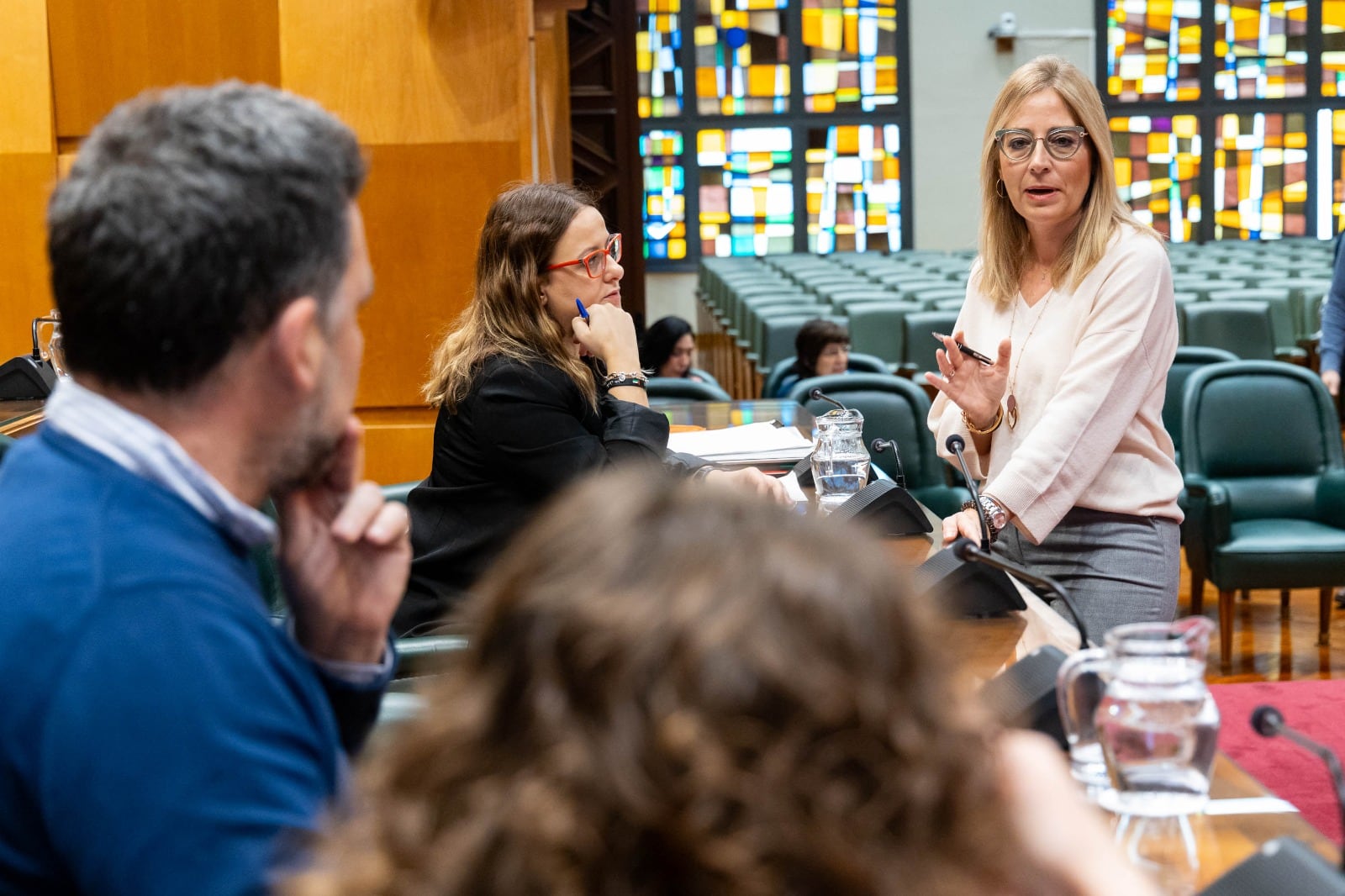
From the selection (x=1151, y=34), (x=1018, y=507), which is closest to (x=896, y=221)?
(x=1151, y=34)

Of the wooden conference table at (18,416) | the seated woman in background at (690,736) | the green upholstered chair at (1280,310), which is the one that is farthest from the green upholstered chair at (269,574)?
the green upholstered chair at (1280,310)

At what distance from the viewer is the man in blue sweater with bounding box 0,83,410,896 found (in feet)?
2.64

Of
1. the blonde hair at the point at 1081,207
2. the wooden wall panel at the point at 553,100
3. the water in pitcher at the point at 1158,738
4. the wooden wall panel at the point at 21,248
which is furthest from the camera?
the wooden wall panel at the point at 553,100

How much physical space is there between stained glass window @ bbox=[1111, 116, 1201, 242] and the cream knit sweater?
13.7 meters

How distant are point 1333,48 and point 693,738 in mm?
16465

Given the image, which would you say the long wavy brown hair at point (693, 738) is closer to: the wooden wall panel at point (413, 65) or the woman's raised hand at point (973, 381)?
the woman's raised hand at point (973, 381)

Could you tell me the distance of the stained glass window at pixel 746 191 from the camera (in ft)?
48.8

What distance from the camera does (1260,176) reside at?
589 inches

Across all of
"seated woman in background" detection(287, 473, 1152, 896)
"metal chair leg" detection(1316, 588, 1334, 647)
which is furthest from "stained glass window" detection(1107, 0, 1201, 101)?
"seated woman in background" detection(287, 473, 1152, 896)

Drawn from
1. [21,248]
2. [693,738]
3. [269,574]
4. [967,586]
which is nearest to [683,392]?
[21,248]

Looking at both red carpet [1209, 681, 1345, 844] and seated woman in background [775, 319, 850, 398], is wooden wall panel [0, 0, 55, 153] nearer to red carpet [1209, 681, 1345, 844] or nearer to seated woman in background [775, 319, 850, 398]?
seated woman in background [775, 319, 850, 398]

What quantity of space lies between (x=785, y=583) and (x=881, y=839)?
0.11 m

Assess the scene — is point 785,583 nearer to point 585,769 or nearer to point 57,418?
point 585,769

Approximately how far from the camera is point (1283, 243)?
1320 cm
